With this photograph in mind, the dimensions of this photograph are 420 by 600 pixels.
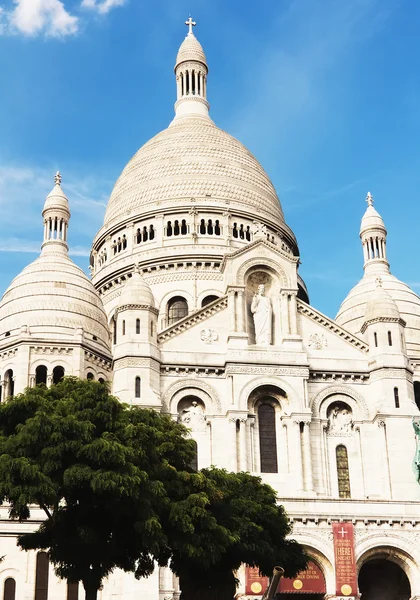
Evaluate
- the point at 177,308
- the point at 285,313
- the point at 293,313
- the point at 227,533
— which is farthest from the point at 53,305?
the point at 227,533

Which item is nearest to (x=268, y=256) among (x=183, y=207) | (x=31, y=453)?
(x=183, y=207)

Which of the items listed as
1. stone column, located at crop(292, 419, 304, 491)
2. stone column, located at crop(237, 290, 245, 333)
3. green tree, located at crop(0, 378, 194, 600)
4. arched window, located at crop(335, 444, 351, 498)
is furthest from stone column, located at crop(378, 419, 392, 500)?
green tree, located at crop(0, 378, 194, 600)

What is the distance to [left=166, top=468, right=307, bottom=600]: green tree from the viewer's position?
1478 inches

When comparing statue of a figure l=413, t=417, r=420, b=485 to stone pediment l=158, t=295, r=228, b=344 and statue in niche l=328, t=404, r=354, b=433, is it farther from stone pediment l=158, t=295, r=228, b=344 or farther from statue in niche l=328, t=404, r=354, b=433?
Answer: stone pediment l=158, t=295, r=228, b=344

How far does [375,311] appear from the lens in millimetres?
58375

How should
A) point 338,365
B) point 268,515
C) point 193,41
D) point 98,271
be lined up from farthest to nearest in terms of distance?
point 193,41, point 98,271, point 338,365, point 268,515

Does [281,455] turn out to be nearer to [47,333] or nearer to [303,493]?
[303,493]

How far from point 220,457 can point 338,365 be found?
831 cm

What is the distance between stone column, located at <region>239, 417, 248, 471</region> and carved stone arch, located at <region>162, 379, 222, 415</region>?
4.81 feet

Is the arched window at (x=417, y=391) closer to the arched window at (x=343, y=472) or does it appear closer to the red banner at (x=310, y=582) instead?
the arched window at (x=343, y=472)

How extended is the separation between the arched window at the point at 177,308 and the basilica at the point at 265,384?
0.31 feet

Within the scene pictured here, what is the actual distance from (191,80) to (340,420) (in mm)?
42804

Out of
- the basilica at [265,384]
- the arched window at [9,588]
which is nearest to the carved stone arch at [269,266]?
the basilica at [265,384]

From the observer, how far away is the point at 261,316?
57.8m
